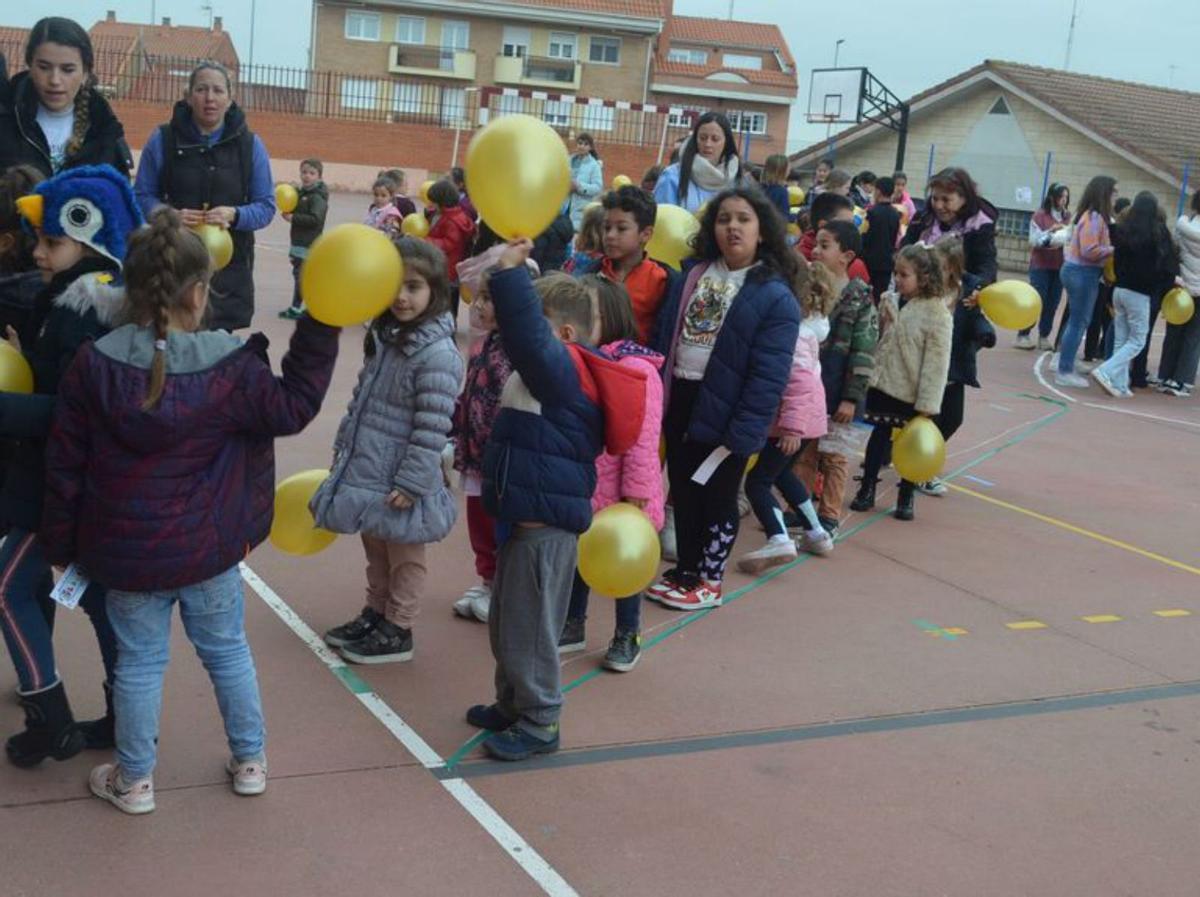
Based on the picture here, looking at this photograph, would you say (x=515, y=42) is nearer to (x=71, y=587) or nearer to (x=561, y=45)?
(x=561, y=45)

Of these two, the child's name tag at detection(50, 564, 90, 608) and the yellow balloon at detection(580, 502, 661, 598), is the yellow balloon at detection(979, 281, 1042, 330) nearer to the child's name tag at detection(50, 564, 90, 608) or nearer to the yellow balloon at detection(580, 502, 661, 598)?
the yellow balloon at detection(580, 502, 661, 598)

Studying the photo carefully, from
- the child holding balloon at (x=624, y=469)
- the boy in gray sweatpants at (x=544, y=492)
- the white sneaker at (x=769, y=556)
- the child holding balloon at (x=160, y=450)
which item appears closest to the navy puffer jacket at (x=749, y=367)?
the child holding balloon at (x=624, y=469)

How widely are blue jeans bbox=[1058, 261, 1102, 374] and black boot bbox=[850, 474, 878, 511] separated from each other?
20.4 feet

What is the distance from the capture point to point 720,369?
5.39m

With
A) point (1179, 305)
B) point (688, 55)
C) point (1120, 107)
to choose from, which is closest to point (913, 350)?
point (1179, 305)

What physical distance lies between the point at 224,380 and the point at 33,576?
0.92m

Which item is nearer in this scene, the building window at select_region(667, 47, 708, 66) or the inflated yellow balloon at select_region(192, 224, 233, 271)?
the inflated yellow balloon at select_region(192, 224, 233, 271)

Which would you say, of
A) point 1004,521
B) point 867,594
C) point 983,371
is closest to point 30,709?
point 867,594

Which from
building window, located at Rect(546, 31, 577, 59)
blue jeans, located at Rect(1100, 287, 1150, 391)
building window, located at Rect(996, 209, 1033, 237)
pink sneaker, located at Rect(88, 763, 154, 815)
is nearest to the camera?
pink sneaker, located at Rect(88, 763, 154, 815)

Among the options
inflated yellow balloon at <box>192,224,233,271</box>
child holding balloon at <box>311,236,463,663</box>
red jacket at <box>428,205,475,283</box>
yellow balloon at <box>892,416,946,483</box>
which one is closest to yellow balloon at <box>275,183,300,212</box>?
red jacket at <box>428,205,475,283</box>

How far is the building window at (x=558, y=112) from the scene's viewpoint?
3384cm

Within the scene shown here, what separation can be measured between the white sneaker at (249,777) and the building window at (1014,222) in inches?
1112

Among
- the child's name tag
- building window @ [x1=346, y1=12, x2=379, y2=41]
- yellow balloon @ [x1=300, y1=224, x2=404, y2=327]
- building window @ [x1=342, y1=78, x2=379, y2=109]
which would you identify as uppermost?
building window @ [x1=346, y1=12, x2=379, y2=41]

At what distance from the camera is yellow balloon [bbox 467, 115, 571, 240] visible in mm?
3521
